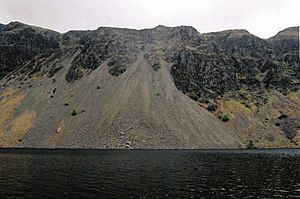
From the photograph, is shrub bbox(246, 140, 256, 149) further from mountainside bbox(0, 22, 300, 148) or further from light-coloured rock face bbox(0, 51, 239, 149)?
light-coloured rock face bbox(0, 51, 239, 149)

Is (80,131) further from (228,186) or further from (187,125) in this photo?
(228,186)

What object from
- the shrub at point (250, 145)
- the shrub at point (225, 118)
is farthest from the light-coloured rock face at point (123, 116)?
the shrub at point (250, 145)

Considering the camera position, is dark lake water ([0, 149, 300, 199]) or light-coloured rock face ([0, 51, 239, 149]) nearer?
dark lake water ([0, 149, 300, 199])

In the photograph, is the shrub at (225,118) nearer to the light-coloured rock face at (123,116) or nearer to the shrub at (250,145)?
the light-coloured rock face at (123,116)

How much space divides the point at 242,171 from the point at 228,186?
18281 millimetres

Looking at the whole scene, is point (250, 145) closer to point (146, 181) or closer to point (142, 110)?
point (142, 110)

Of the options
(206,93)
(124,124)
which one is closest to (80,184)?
(124,124)

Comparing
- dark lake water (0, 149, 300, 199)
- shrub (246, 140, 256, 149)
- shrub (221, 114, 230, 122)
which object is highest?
dark lake water (0, 149, 300, 199)

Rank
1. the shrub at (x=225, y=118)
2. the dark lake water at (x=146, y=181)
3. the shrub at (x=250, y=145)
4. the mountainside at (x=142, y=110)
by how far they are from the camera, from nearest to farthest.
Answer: the dark lake water at (x=146, y=181) < the mountainside at (x=142, y=110) < the shrub at (x=250, y=145) < the shrub at (x=225, y=118)

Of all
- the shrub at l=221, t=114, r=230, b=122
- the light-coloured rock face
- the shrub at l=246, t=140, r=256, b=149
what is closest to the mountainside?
the shrub at l=221, t=114, r=230, b=122

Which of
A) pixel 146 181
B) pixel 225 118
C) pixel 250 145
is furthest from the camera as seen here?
pixel 225 118

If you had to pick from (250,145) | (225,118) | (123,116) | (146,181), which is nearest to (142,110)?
(123,116)

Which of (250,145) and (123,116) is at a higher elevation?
(123,116)

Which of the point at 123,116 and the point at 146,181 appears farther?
the point at 123,116
